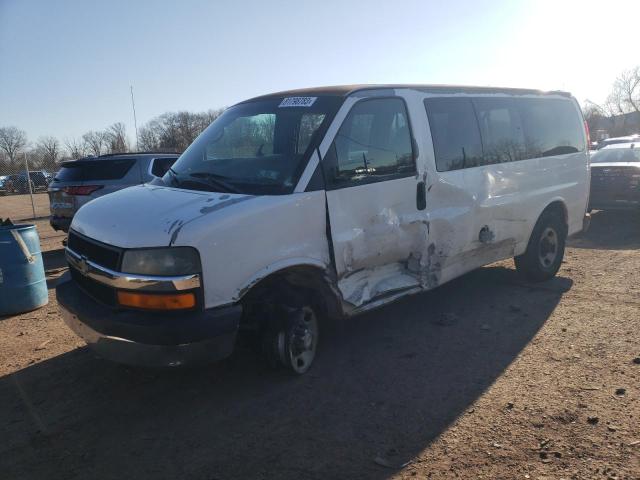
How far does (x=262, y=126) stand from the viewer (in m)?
4.49

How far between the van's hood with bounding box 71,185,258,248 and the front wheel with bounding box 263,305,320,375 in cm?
96

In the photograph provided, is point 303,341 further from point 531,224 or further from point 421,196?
point 531,224

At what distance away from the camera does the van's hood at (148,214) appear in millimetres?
3293

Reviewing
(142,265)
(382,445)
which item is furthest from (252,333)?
(382,445)

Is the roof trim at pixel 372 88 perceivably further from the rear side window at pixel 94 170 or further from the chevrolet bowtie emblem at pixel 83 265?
the rear side window at pixel 94 170

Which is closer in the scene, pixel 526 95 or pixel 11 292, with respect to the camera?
pixel 11 292

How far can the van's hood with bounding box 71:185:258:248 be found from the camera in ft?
10.8

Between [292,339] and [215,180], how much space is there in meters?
1.36

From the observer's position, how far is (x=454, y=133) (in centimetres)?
512

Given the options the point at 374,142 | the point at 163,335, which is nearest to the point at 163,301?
the point at 163,335

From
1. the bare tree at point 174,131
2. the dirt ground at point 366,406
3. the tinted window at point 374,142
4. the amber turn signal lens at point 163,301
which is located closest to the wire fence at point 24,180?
the bare tree at point 174,131

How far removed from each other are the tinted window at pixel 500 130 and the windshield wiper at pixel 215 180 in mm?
2892

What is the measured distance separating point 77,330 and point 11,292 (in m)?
2.68

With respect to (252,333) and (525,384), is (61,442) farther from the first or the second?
(525,384)
